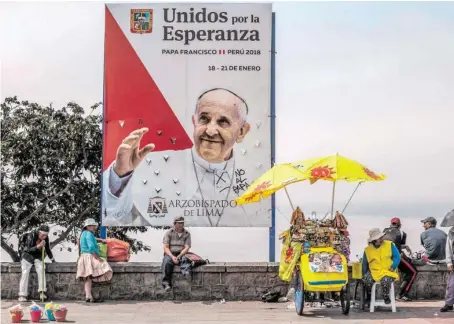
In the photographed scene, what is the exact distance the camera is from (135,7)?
16.2m

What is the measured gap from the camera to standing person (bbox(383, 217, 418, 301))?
49.7ft

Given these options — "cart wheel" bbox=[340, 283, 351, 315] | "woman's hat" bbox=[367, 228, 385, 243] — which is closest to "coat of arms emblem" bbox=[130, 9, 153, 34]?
"woman's hat" bbox=[367, 228, 385, 243]

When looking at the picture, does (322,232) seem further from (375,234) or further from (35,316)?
(35,316)

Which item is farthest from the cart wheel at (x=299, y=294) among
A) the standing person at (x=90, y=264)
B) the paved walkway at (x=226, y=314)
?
the standing person at (x=90, y=264)

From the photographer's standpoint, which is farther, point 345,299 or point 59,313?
point 345,299

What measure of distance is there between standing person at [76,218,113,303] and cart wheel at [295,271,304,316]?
3.53 m

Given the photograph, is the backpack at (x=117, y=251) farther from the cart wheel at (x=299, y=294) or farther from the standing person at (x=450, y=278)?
the standing person at (x=450, y=278)

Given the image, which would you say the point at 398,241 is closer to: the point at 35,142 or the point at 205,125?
the point at 205,125

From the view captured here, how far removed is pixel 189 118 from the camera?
15969mm

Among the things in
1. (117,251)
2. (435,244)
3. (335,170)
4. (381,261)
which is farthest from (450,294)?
(117,251)

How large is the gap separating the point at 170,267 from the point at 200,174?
6.50 feet

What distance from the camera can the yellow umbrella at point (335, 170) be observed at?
44.0ft

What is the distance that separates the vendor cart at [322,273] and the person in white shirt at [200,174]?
9.36 ft

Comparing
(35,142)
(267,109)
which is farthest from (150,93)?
(35,142)
